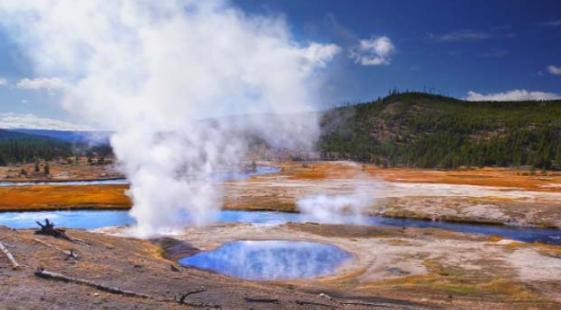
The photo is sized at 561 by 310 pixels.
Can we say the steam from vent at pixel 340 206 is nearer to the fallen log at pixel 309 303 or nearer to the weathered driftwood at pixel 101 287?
the fallen log at pixel 309 303

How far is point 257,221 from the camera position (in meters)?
60.6

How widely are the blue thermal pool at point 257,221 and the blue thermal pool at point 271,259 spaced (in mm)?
13839

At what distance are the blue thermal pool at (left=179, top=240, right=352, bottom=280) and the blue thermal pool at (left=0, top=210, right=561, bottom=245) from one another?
13839 millimetres

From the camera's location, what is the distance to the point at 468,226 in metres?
59.8

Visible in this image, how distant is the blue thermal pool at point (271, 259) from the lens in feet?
117

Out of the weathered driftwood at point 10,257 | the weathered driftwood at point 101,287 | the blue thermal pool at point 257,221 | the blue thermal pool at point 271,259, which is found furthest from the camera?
the blue thermal pool at point 257,221

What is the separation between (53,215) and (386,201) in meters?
46.7

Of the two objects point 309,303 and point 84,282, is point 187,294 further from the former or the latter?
point 309,303

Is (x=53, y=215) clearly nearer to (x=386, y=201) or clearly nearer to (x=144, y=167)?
Result: (x=144, y=167)

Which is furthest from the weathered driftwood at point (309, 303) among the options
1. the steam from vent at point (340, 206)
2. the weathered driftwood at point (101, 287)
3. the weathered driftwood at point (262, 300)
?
the steam from vent at point (340, 206)

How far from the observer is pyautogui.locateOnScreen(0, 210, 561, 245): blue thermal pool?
179 feet

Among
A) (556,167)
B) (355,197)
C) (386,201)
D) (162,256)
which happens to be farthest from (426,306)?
(556,167)

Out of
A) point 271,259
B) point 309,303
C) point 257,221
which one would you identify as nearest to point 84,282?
point 309,303

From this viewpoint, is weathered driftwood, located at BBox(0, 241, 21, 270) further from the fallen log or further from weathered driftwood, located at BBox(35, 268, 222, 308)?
the fallen log
